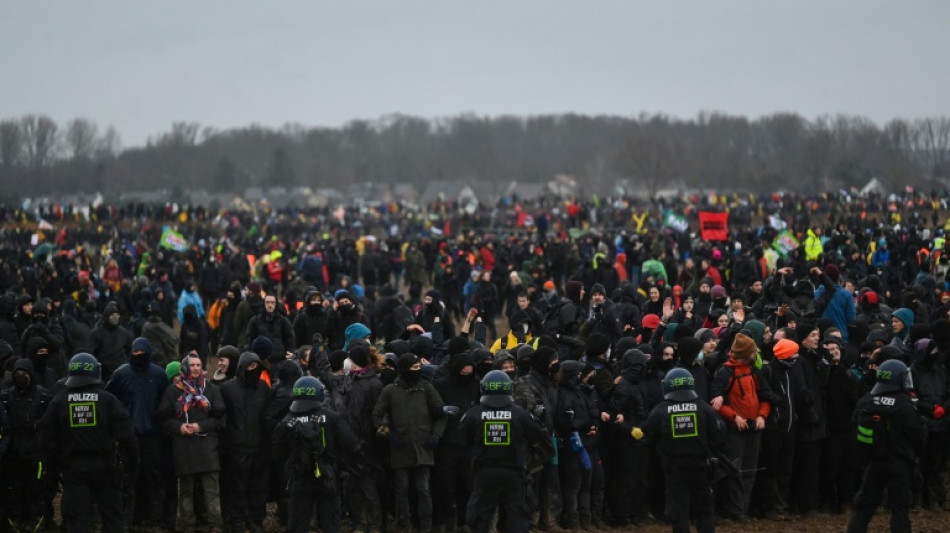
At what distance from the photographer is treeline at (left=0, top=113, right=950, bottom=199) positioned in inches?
4176

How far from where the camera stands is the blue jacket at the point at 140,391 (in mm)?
10680

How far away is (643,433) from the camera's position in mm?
10422

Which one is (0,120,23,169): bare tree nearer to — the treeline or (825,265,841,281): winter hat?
the treeline

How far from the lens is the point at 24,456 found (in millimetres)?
10516

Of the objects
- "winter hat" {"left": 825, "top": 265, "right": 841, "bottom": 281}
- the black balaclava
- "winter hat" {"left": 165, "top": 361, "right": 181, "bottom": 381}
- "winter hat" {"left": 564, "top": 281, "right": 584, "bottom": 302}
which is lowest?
"winter hat" {"left": 165, "top": 361, "right": 181, "bottom": 381}

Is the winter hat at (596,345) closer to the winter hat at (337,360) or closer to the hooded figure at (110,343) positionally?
the winter hat at (337,360)

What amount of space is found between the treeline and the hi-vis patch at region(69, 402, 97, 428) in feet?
256

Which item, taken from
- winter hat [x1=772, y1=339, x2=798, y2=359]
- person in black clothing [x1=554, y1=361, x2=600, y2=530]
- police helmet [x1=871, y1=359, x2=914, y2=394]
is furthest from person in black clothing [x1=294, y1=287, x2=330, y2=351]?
police helmet [x1=871, y1=359, x2=914, y2=394]

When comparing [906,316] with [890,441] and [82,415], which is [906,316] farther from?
[82,415]

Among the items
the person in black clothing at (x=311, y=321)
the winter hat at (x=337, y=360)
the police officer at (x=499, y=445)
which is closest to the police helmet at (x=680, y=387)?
the police officer at (x=499, y=445)

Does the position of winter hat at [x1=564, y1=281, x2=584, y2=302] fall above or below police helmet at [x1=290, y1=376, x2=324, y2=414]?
above

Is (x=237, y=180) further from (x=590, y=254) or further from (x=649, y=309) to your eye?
(x=649, y=309)

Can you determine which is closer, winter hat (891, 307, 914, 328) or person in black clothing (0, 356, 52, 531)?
person in black clothing (0, 356, 52, 531)

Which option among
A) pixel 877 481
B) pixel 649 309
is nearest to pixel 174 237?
pixel 649 309
